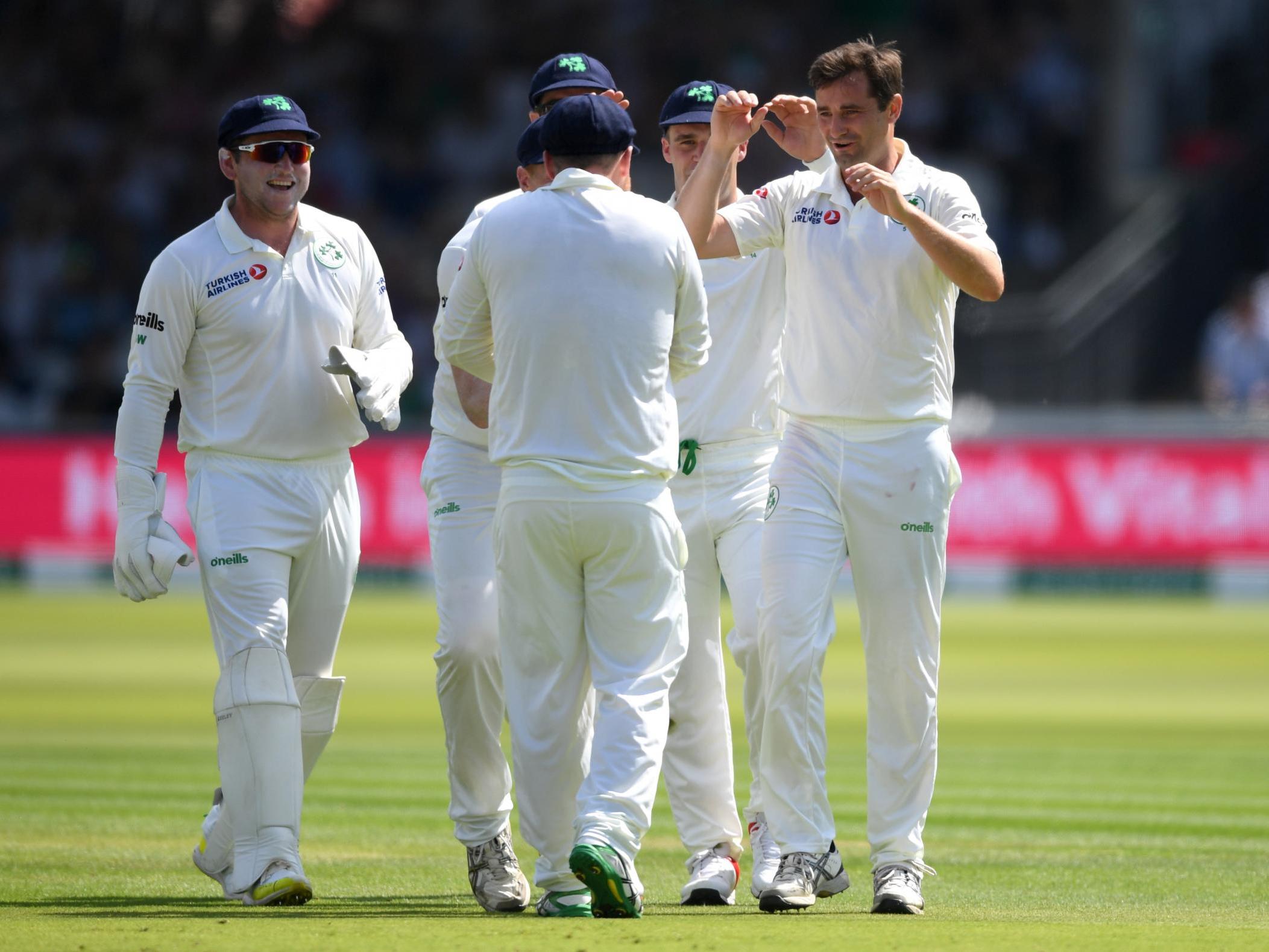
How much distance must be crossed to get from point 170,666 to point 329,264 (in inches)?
374

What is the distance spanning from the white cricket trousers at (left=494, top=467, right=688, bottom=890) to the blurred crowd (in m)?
17.3

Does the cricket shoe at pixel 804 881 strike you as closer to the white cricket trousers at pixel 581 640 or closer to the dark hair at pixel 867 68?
the white cricket trousers at pixel 581 640

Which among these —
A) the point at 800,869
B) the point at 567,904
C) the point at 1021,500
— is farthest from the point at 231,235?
the point at 1021,500

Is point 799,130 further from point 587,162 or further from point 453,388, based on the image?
point 453,388

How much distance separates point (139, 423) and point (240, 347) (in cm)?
39

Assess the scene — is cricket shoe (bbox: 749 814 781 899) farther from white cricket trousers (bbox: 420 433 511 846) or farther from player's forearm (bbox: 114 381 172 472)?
player's forearm (bbox: 114 381 172 472)

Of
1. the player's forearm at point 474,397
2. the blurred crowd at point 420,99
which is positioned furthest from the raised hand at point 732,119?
the blurred crowd at point 420,99

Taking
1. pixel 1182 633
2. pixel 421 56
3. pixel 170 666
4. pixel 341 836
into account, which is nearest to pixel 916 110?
pixel 421 56

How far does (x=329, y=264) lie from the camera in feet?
21.3

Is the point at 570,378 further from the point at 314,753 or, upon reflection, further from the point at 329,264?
the point at 314,753

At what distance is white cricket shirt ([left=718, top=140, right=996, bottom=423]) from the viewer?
6219mm

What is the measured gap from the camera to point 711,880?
Answer: 6.34m

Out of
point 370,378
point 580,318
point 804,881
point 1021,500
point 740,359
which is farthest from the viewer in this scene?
point 1021,500

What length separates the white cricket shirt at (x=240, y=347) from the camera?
6262 millimetres
